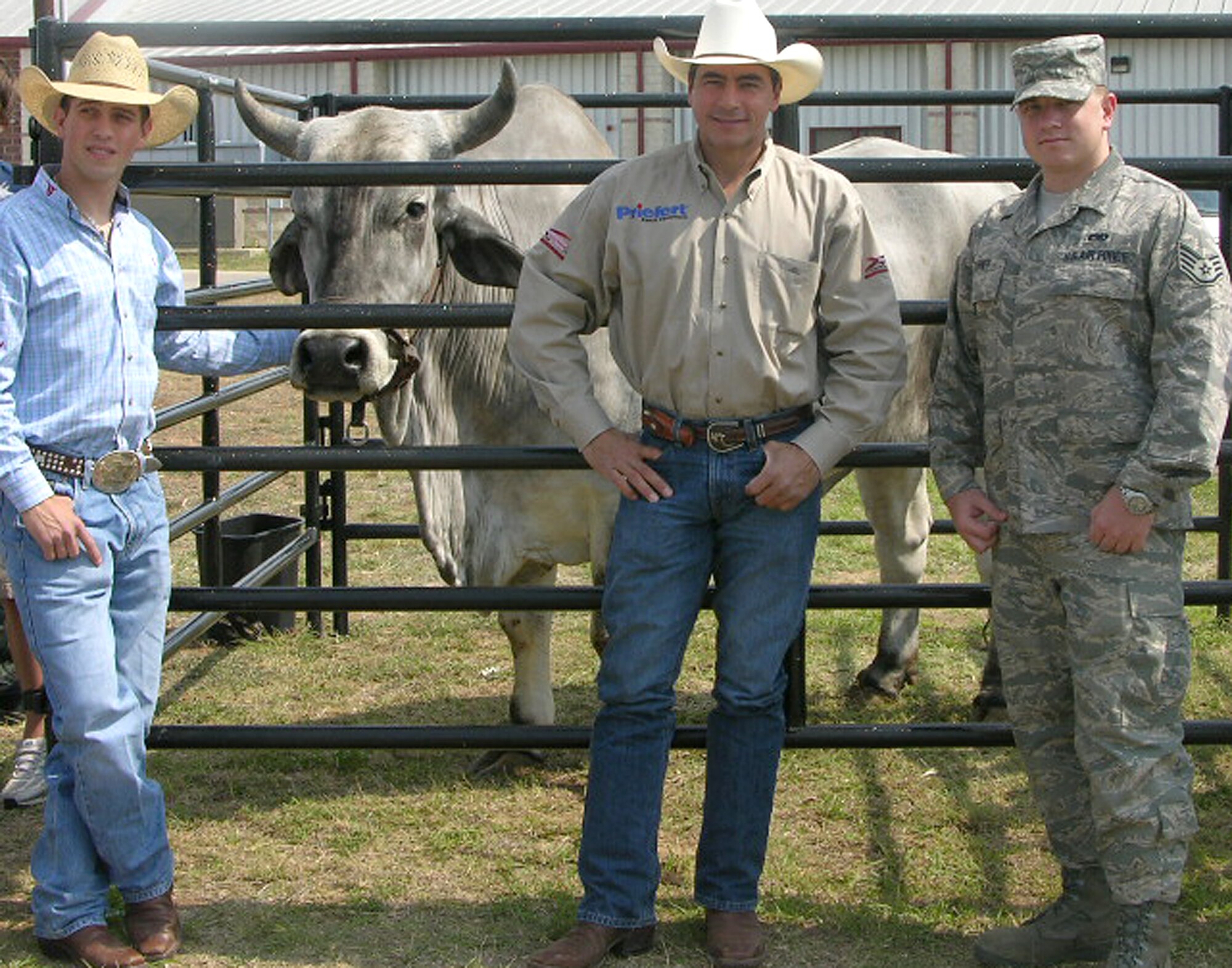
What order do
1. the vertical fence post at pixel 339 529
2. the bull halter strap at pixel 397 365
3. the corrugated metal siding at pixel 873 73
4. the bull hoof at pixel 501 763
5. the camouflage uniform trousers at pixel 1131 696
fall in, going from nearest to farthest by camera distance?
the camouflage uniform trousers at pixel 1131 696 → the bull halter strap at pixel 397 365 → the bull hoof at pixel 501 763 → the vertical fence post at pixel 339 529 → the corrugated metal siding at pixel 873 73

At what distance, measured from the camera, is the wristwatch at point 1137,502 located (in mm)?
3340

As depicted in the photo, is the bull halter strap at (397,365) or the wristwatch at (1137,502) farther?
the bull halter strap at (397,365)

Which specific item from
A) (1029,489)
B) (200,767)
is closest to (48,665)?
(200,767)

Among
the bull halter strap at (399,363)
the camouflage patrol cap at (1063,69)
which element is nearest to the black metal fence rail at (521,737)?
the bull halter strap at (399,363)

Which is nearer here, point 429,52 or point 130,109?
point 130,109

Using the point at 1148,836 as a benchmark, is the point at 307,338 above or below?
above

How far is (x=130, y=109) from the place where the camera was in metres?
3.75

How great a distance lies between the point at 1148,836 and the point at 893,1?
2244 cm

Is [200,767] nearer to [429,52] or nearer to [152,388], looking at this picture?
[152,388]

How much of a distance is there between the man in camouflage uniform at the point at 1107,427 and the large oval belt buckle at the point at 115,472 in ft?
6.11

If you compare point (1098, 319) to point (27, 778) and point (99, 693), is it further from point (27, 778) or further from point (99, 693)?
point (27, 778)

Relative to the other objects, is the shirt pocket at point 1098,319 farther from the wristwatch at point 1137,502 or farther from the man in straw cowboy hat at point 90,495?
the man in straw cowboy hat at point 90,495

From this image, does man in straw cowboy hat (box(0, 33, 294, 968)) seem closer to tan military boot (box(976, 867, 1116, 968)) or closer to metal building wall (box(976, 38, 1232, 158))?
tan military boot (box(976, 867, 1116, 968))

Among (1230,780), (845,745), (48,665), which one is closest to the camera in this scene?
(48,665)
